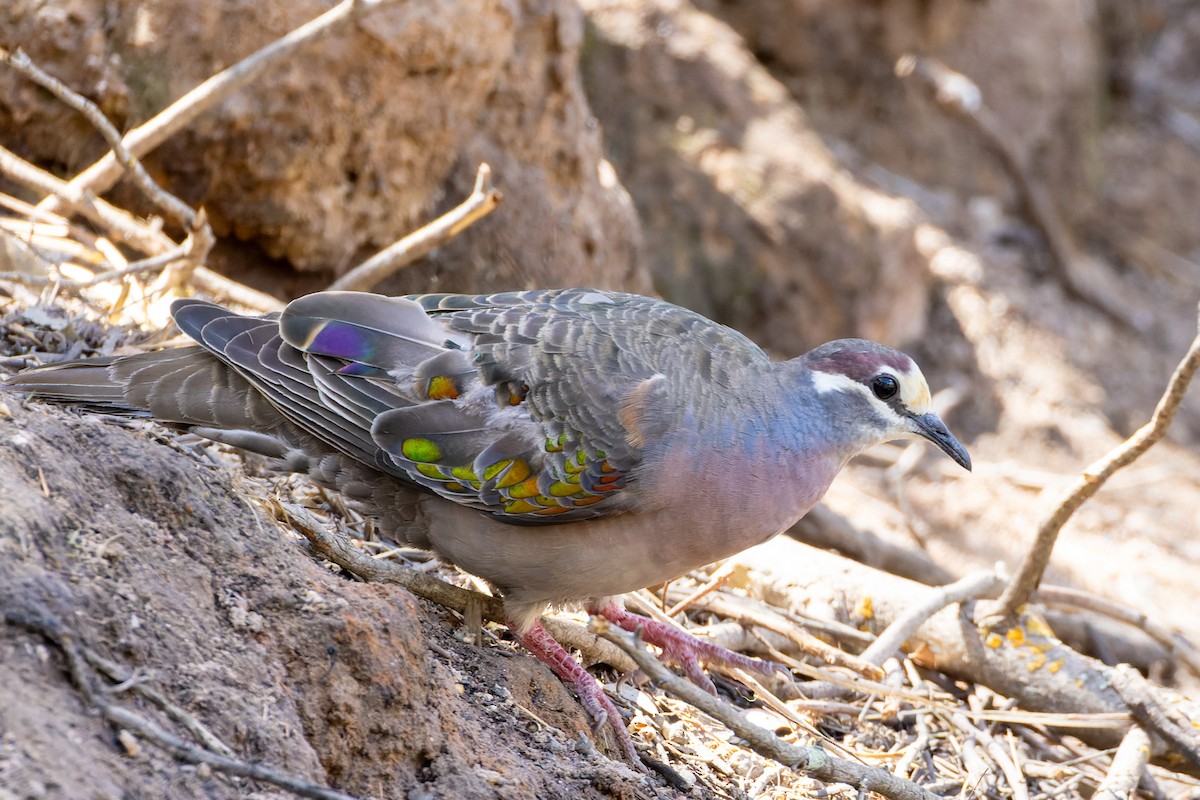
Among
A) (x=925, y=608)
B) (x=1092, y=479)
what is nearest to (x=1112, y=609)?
(x=925, y=608)

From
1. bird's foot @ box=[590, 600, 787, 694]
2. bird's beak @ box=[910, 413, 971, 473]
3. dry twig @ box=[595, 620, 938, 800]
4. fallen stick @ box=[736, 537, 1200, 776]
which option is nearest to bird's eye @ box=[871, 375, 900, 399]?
bird's beak @ box=[910, 413, 971, 473]

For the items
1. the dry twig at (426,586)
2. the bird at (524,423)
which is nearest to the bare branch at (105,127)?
the bird at (524,423)

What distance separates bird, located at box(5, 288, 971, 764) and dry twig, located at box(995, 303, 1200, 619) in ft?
2.44

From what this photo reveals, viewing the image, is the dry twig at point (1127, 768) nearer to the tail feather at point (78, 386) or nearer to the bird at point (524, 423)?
the bird at point (524, 423)

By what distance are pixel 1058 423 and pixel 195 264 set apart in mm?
6972

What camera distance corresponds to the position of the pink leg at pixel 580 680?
3295 millimetres

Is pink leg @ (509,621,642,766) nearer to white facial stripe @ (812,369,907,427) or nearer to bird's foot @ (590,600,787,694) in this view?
bird's foot @ (590,600,787,694)

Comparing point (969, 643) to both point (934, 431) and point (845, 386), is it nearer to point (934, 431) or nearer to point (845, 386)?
point (934, 431)

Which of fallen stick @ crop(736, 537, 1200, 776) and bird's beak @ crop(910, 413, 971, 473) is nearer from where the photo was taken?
bird's beak @ crop(910, 413, 971, 473)

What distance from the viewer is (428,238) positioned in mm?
4801

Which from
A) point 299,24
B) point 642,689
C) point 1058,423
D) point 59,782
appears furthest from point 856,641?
point 1058,423

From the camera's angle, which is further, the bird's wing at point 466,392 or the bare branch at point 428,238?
the bare branch at point 428,238

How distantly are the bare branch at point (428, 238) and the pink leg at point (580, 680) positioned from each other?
182 centimetres

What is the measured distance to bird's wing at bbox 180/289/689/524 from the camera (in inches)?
132
